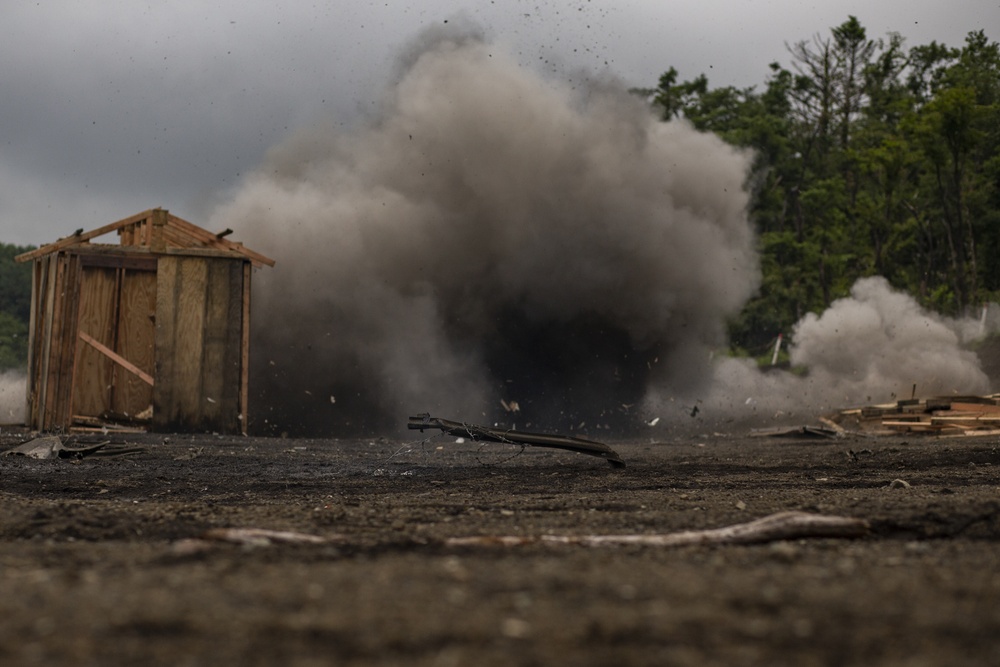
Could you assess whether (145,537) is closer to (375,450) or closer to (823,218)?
(375,450)

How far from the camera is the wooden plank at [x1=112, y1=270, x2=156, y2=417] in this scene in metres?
18.0

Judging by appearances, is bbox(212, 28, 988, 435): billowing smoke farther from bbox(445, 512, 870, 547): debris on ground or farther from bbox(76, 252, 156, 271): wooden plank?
bbox(445, 512, 870, 547): debris on ground

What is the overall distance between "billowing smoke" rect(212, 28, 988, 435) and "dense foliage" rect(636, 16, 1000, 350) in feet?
35.7

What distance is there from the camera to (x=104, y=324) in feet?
58.7

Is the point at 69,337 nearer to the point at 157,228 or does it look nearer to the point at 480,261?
the point at 157,228

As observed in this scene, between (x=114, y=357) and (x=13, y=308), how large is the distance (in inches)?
1481

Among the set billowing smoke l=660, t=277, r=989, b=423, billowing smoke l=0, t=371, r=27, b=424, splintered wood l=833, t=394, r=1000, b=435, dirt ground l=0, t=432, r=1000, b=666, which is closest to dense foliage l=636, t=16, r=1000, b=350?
billowing smoke l=660, t=277, r=989, b=423

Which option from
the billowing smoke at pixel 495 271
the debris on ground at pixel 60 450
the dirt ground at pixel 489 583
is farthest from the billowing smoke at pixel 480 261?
the dirt ground at pixel 489 583

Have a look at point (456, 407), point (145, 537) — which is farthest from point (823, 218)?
point (145, 537)

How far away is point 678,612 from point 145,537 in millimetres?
3649

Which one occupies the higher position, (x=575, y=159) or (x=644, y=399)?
(x=575, y=159)

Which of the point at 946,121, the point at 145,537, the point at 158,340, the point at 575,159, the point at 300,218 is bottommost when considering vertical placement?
the point at 145,537

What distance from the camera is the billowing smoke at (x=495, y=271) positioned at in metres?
22.4

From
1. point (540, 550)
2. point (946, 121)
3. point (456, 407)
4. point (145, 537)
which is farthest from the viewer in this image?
point (946, 121)
